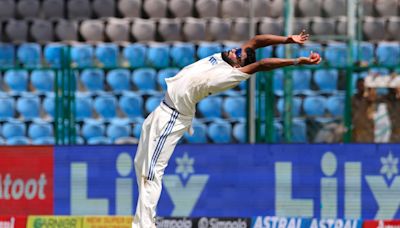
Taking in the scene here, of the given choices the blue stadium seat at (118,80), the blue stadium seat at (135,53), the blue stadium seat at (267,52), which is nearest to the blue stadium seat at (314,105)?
the blue stadium seat at (267,52)

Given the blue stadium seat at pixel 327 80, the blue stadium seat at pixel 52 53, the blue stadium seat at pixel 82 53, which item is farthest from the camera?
the blue stadium seat at pixel 52 53

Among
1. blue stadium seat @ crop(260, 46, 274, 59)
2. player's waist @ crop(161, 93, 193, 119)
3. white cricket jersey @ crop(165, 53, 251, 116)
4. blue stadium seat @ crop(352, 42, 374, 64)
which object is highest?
white cricket jersey @ crop(165, 53, 251, 116)

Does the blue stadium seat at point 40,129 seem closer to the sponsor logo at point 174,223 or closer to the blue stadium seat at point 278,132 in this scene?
the blue stadium seat at point 278,132

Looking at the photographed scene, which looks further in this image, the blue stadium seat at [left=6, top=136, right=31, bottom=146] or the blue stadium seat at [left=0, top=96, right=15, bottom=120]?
the blue stadium seat at [left=6, top=136, right=31, bottom=146]

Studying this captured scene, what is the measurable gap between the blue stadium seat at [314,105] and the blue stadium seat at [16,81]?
4179 mm

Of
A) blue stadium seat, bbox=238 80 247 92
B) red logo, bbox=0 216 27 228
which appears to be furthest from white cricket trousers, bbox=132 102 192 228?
blue stadium seat, bbox=238 80 247 92

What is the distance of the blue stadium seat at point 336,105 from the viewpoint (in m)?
12.9

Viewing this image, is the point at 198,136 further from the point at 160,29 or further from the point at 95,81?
the point at 160,29

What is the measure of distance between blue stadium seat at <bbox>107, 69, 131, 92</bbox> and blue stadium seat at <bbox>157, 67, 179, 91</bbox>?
0.63 m

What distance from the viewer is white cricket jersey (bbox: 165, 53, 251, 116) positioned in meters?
9.27

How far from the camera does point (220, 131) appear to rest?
46.6 feet

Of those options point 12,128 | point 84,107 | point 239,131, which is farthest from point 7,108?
point 239,131

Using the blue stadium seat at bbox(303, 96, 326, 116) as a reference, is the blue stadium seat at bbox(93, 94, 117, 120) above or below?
below

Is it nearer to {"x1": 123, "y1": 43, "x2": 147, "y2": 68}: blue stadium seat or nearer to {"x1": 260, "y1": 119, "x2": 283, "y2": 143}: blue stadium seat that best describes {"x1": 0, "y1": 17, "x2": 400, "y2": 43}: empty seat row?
{"x1": 123, "y1": 43, "x2": 147, "y2": 68}: blue stadium seat
